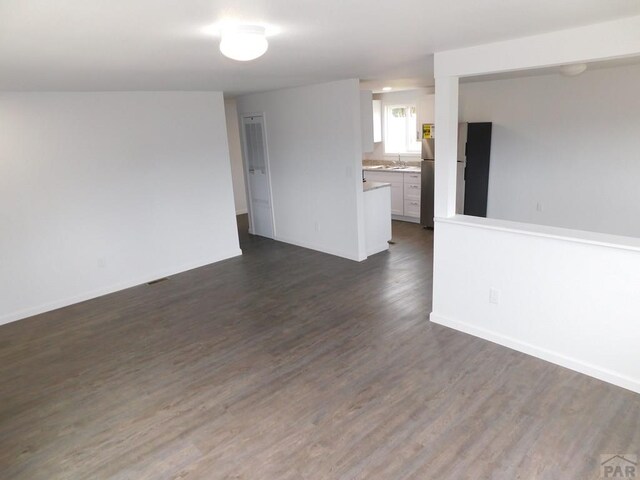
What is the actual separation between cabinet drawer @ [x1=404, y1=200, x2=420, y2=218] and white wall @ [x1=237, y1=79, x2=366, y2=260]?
82.3 inches

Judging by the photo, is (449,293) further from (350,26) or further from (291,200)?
(291,200)

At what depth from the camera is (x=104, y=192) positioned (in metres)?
4.80

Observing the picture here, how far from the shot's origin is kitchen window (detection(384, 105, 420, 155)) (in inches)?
321

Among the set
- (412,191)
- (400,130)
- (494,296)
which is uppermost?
(400,130)

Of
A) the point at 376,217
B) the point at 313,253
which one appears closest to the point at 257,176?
the point at 313,253

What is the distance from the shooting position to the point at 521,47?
2.85 metres

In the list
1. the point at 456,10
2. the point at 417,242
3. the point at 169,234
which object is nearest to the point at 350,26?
the point at 456,10

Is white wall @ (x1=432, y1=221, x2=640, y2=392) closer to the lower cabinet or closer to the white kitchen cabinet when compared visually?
the lower cabinet

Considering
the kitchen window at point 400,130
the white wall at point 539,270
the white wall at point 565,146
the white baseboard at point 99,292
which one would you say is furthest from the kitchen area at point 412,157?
the white baseboard at point 99,292

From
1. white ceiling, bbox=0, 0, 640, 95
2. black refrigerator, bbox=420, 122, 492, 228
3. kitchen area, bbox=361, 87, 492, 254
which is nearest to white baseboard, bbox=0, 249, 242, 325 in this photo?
white ceiling, bbox=0, 0, 640, 95

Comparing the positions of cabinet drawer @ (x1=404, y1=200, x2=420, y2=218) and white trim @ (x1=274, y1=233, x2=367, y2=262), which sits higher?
cabinet drawer @ (x1=404, y1=200, x2=420, y2=218)

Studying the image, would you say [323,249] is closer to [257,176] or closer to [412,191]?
[257,176]

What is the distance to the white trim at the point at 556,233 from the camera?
8.73 ft

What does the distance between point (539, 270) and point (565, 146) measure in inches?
126
